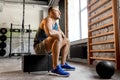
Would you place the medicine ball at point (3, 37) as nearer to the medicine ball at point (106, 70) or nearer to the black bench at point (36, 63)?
the black bench at point (36, 63)

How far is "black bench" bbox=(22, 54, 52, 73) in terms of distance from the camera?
261 centimetres

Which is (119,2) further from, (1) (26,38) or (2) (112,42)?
(1) (26,38)

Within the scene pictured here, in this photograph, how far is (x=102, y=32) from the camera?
367cm

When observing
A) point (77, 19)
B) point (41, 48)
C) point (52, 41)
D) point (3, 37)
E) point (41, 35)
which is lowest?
point (41, 48)

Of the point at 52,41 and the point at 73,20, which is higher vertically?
the point at 73,20

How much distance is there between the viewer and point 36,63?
2.63 m

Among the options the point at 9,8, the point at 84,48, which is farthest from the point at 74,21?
the point at 9,8

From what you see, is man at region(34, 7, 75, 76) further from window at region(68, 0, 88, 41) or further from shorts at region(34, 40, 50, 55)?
window at region(68, 0, 88, 41)

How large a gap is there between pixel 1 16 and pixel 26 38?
1909mm

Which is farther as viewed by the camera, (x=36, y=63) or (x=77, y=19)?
(x=77, y=19)

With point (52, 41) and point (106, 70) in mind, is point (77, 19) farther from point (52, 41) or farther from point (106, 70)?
point (106, 70)

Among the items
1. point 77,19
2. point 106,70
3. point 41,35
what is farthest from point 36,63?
point 77,19

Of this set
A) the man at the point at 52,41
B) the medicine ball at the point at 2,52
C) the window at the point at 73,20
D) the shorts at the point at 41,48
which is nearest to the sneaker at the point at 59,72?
the man at the point at 52,41

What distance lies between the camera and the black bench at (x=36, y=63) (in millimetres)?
2607
